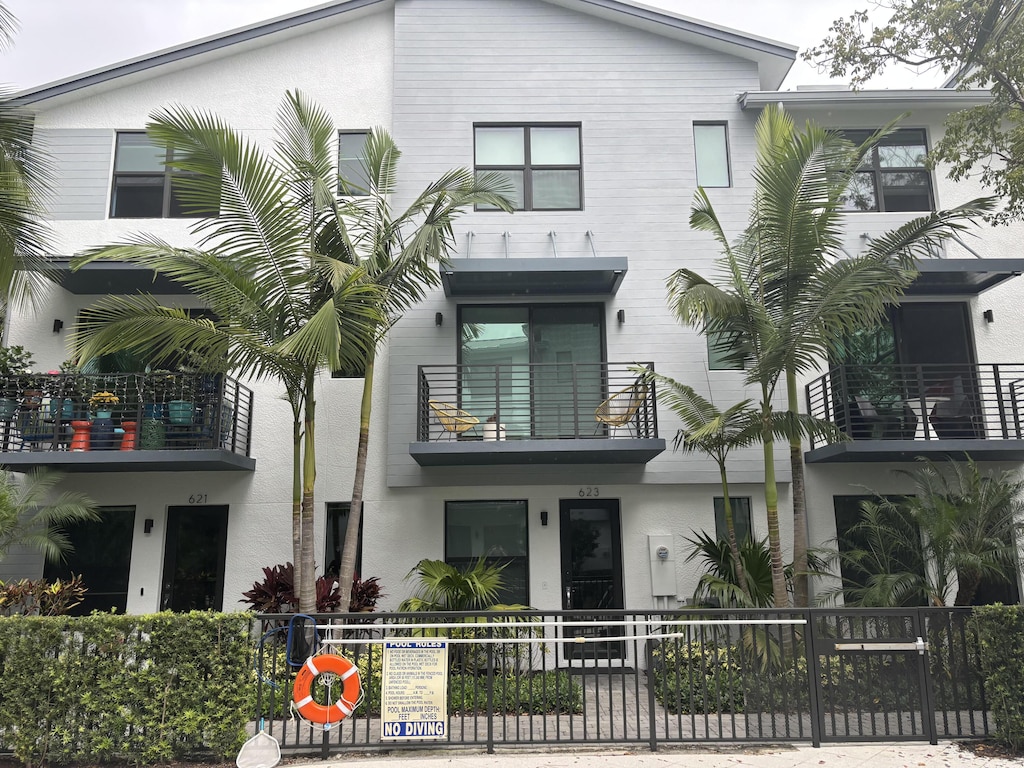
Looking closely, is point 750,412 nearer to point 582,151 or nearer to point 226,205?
point 582,151

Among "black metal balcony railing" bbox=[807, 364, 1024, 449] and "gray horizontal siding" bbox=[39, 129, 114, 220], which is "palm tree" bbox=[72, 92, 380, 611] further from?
"black metal balcony railing" bbox=[807, 364, 1024, 449]

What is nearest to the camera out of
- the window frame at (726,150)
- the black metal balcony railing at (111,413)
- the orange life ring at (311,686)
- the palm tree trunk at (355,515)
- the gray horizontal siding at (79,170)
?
the orange life ring at (311,686)

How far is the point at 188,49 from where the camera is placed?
1343 cm

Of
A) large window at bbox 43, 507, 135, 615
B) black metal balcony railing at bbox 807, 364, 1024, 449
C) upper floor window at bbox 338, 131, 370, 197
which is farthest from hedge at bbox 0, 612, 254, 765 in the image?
black metal balcony railing at bbox 807, 364, 1024, 449

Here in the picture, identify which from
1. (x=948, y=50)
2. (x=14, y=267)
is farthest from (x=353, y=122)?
(x=948, y=50)

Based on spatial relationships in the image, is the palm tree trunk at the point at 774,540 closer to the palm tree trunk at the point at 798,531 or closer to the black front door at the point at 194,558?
the palm tree trunk at the point at 798,531

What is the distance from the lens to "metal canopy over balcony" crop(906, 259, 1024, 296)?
11.8 metres

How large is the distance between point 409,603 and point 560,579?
253 centimetres

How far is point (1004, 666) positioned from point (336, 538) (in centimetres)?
867

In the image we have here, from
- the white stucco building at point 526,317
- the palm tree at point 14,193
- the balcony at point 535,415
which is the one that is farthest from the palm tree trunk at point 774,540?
the palm tree at point 14,193

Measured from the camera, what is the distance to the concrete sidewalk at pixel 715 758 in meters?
6.87

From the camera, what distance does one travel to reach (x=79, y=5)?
61.7 ft

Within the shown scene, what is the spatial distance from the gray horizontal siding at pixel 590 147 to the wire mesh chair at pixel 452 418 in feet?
2.28

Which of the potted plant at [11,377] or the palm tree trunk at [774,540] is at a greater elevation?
the potted plant at [11,377]
